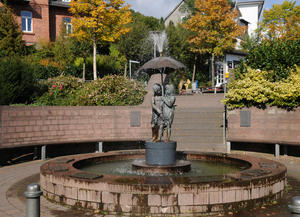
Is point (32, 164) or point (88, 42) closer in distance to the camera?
point (32, 164)

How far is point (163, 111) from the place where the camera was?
9.34 metres

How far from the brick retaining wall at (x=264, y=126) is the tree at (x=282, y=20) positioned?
25341mm

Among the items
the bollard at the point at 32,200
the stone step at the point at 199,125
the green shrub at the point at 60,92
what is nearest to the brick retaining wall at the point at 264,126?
the stone step at the point at 199,125

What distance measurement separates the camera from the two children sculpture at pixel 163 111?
9219mm

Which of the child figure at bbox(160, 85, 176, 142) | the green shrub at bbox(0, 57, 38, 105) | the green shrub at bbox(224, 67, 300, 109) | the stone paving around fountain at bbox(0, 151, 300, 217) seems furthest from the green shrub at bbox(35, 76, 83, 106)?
the child figure at bbox(160, 85, 176, 142)

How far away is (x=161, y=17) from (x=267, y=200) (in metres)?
48.2

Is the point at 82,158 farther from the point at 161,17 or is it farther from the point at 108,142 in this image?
the point at 161,17

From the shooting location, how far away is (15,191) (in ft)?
26.8

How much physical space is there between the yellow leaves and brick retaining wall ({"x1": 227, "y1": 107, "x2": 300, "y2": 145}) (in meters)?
14.9

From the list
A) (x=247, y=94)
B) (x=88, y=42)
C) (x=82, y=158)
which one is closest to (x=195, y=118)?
(x=247, y=94)

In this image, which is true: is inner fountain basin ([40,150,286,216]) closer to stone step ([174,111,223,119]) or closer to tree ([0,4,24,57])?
stone step ([174,111,223,119])

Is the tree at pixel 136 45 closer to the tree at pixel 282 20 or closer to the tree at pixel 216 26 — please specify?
the tree at pixel 216 26

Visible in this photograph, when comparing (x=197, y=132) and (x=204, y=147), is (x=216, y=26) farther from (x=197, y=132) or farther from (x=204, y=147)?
(x=204, y=147)

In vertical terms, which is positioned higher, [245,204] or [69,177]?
[69,177]
